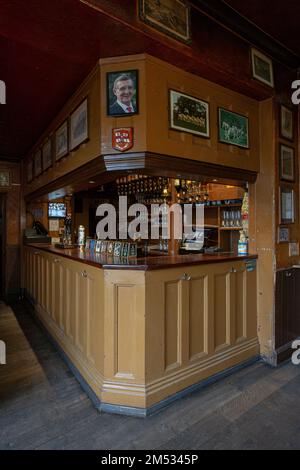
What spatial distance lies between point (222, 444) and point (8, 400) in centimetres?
160

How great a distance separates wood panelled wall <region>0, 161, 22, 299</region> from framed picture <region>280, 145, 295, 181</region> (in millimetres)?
4589

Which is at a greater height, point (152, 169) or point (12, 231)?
point (152, 169)

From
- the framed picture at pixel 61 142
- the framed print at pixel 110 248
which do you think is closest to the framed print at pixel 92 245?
the framed print at pixel 110 248

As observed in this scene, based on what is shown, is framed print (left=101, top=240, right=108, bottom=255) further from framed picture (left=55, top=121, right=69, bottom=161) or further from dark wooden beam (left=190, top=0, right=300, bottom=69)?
dark wooden beam (left=190, top=0, right=300, bottom=69)

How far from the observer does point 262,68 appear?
8.52 ft

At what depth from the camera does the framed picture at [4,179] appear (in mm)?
5320

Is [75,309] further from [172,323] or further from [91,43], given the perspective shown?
[91,43]

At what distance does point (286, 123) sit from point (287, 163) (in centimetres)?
41

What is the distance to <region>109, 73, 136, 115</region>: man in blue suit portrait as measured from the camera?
2072mm

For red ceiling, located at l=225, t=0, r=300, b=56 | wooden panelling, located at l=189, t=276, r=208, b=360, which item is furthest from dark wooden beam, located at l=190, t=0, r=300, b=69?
wooden panelling, located at l=189, t=276, r=208, b=360

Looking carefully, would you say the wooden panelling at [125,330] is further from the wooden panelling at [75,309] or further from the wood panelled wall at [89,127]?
the wood panelled wall at [89,127]

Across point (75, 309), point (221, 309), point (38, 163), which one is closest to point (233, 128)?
point (221, 309)
